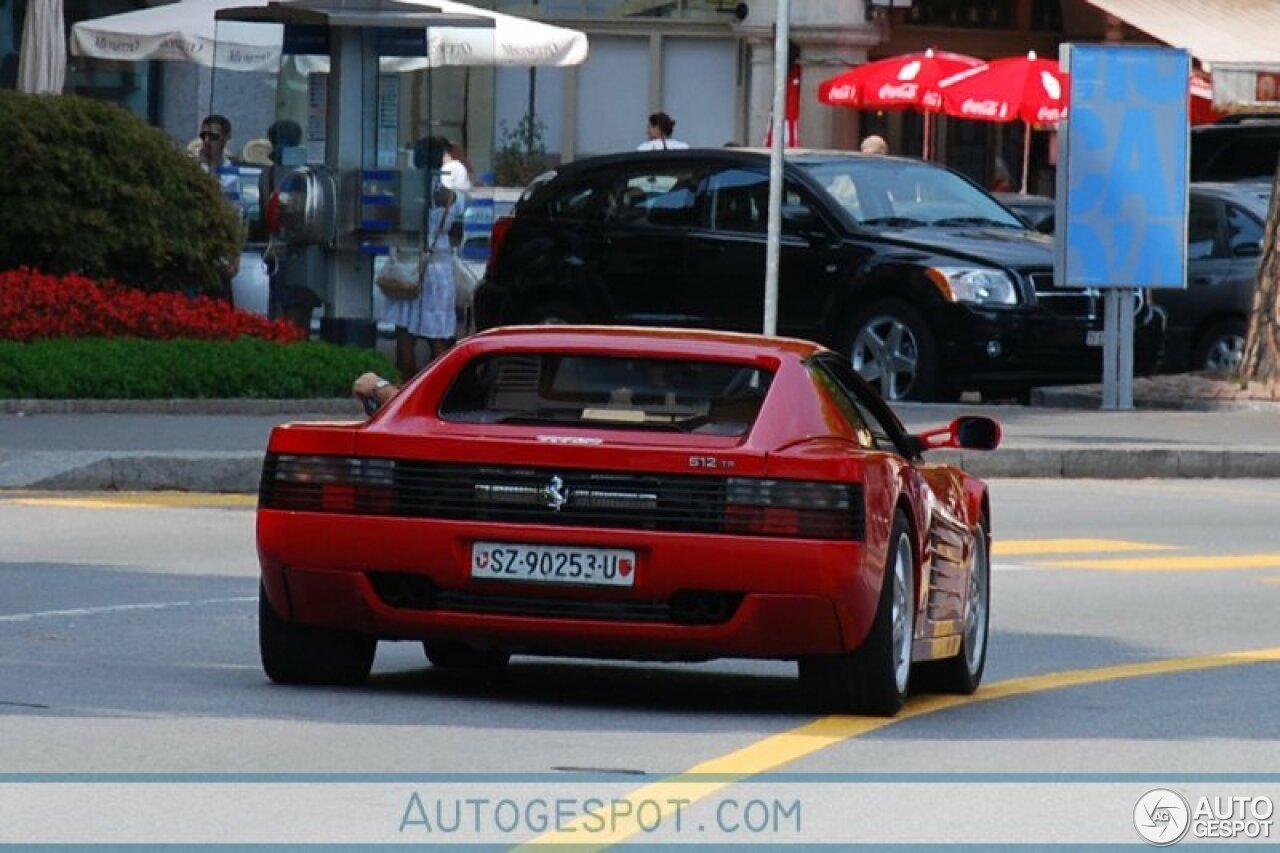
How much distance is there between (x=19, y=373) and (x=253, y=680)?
38.4 feet

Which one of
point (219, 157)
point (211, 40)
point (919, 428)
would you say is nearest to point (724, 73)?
point (211, 40)

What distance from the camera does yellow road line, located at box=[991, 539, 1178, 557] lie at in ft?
58.2

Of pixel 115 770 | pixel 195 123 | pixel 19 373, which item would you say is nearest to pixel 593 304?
pixel 19 373

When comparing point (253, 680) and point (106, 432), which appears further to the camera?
point (106, 432)

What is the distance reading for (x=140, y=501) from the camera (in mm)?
19016

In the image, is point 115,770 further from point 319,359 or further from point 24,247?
point 24,247

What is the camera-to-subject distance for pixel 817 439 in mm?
10656

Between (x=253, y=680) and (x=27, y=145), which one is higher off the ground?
(x=27, y=145)

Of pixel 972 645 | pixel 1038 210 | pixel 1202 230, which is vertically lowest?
pixel 972 645

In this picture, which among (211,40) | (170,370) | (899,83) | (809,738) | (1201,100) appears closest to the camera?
(809,738)

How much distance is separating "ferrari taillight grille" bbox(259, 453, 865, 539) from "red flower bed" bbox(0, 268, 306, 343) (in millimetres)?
13565

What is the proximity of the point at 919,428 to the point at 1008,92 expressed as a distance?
497 inches

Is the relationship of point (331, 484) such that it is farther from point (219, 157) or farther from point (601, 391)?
point (219, 157)

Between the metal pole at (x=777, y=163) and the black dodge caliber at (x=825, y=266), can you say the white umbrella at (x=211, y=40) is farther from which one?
the metal pole at (x=777, y=163)
